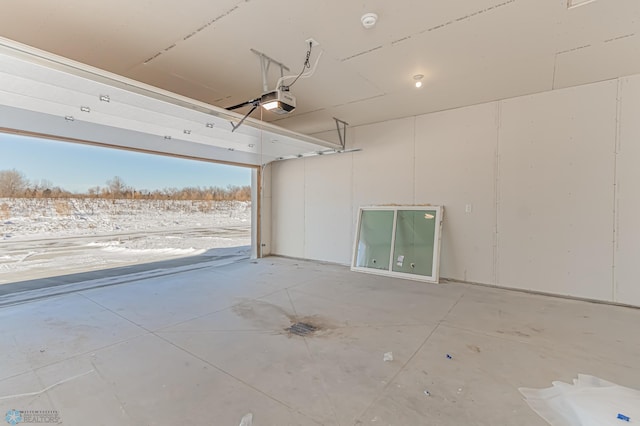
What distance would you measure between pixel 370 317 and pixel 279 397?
5.05 feet

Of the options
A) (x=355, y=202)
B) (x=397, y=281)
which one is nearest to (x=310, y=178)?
(x=355, y=202)

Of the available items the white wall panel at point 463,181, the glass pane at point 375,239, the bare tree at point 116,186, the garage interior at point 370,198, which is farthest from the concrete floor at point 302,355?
the bare tree at point 116,186

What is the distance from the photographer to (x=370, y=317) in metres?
3.06

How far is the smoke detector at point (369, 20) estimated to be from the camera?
7.37 ft

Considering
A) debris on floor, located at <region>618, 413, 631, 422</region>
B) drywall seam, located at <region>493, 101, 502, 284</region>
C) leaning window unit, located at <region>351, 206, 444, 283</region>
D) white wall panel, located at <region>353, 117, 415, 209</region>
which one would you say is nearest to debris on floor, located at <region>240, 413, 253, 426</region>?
debris on floor, located at <region>618, 413, 631, 422</region>

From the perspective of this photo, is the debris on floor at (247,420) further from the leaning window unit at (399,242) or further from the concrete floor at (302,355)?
the leaning window unit at (399,242)

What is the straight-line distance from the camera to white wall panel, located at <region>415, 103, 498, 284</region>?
431 cm

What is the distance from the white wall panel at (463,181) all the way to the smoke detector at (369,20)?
2.85 meters

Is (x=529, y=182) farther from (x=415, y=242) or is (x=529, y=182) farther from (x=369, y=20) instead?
(x=369, y=20)

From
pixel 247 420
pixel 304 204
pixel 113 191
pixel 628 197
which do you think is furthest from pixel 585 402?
pixel 113 191

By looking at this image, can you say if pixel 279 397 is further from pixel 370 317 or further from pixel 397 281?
pixel 397 281

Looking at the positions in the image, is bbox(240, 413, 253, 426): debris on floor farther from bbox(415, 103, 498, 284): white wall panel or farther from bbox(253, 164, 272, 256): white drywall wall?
bbox(253, 164, 272, 256): white drywall wall

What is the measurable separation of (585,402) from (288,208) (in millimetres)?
5722

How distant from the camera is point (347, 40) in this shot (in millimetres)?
2600
